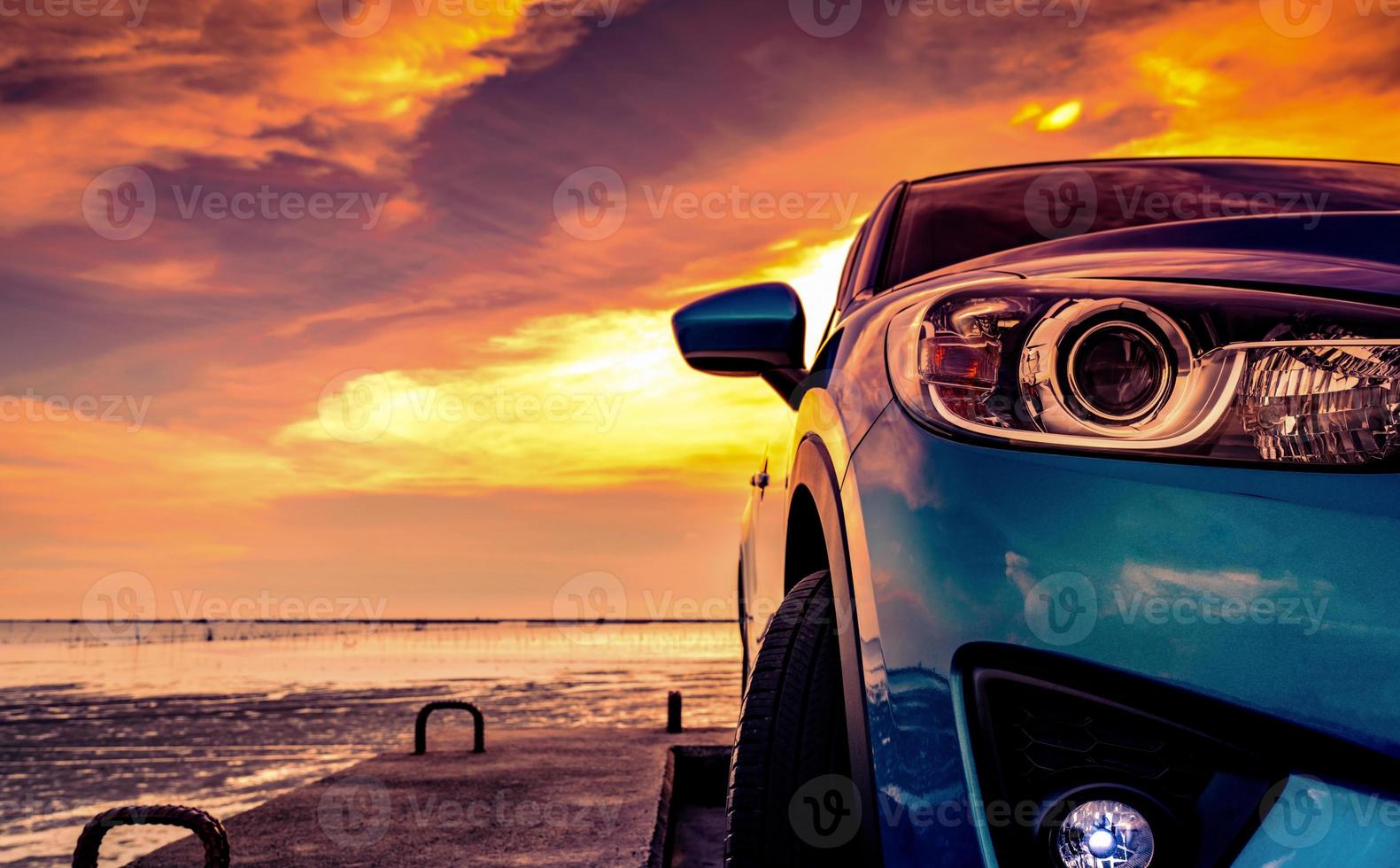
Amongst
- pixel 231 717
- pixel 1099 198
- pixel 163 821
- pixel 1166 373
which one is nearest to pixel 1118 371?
pixel 1166 373

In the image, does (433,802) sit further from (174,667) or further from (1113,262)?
(174,667)

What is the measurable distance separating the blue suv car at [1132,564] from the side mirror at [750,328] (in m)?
0.83

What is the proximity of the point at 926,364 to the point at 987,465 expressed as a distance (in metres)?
0.20

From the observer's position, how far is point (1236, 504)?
101cm

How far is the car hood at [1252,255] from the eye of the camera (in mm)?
1161


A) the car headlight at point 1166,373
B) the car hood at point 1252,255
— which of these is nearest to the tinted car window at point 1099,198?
the car hood at point 1252,255

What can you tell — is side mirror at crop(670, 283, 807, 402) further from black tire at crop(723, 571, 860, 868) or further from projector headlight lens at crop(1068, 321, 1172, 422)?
projector headlight lens at crop(1068, 321, 1172, 422)

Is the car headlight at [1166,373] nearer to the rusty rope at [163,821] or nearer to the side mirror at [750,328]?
the side mirror at [750,328]

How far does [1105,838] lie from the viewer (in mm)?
1066

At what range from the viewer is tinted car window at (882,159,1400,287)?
8.00 feet

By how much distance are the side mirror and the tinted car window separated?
0.27m

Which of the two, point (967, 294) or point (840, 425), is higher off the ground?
point (967, 294)

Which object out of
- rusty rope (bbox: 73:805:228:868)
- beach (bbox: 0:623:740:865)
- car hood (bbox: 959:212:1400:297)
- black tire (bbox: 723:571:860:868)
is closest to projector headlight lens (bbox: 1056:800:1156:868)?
black tire (bbox: 723:571:860:868)

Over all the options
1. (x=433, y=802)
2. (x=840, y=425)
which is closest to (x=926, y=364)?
(x=840, y=425)
